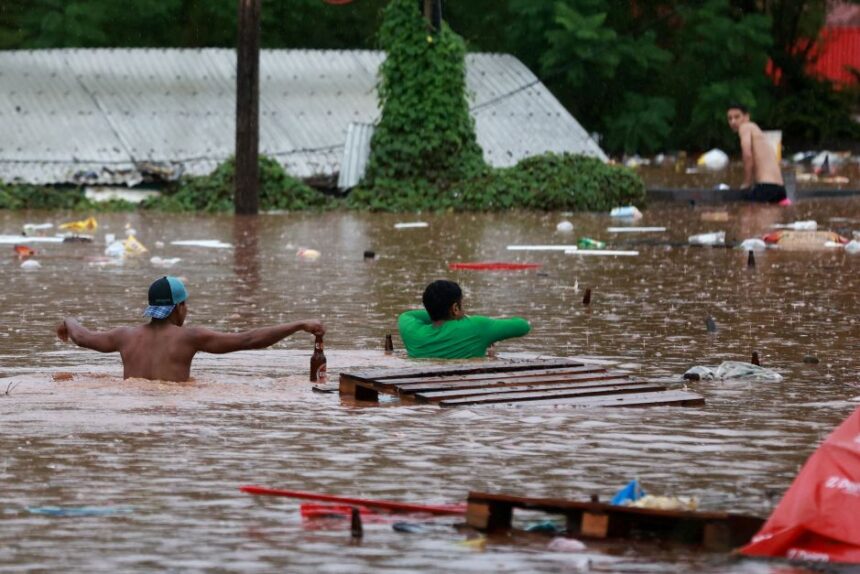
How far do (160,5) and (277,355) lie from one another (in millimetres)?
30165

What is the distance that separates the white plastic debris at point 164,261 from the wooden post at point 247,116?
8.14m

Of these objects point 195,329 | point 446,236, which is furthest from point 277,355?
point 446,236

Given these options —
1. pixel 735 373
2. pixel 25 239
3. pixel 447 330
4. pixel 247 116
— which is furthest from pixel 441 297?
pixel 247 116

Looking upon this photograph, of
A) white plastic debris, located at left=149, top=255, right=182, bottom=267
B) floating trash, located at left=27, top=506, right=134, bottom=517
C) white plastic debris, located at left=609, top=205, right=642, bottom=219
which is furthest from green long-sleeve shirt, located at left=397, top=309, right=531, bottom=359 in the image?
white plastic debris, located at left=609, top=205, right=642, bottom=219

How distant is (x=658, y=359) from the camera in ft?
40.8

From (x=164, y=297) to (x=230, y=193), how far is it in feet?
63.1

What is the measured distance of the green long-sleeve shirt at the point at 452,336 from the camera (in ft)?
39.3

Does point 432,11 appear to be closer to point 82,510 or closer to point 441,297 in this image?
point 441,297

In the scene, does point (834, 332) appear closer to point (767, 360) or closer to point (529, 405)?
point (767, 360)

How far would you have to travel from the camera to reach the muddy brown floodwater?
→ 7016 millimetres

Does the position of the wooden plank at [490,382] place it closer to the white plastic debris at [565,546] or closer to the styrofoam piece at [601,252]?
the white plastic debris at [565,546]

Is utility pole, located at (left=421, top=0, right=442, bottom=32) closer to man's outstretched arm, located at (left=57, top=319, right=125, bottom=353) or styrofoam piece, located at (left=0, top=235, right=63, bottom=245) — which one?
styrofoam piece, located at (left=0, top=235, right=63, bottom=245)

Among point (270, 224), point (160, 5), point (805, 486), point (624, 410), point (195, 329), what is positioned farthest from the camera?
point (160, 5)

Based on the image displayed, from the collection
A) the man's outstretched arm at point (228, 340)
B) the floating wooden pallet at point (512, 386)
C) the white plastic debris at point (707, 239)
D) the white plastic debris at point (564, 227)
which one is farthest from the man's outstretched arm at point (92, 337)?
the white plastic debris at point (564, 227)
